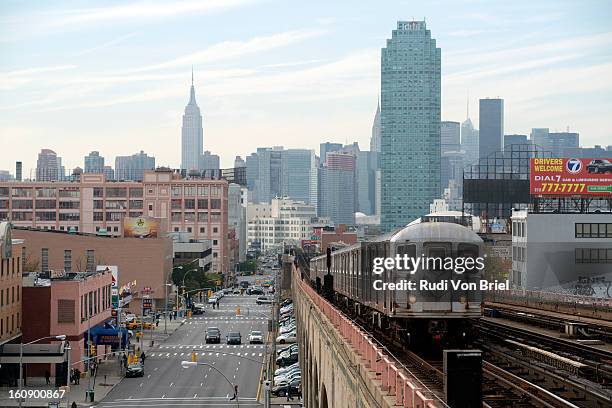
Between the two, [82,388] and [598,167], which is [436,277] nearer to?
[82,388]

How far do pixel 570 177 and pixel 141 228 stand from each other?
54221 mm

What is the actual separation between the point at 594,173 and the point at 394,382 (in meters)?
72.2

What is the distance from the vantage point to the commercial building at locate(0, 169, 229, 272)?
570 feet

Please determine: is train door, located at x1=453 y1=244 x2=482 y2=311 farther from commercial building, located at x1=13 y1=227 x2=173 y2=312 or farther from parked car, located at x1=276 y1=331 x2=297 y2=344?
commercial building, located at x1=13 y1=227 x2=173 y2=312

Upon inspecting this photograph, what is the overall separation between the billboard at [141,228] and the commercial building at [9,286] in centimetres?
5630

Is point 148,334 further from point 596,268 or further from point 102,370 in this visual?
point 596,268

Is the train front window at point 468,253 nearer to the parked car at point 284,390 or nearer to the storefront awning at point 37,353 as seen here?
the parked car at point 284,390

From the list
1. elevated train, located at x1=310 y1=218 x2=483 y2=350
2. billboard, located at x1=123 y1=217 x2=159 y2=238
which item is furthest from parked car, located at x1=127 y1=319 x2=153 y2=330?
elevated train, located at x1=310 y1=218 x2=483 y2=350

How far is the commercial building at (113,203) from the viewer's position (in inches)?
6841

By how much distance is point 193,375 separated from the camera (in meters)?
69.4

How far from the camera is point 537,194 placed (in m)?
86.4

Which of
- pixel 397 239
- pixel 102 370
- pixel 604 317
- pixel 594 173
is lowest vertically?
pixel 102 370

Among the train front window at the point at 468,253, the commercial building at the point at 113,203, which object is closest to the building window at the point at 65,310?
the train front window at the point at 468,253

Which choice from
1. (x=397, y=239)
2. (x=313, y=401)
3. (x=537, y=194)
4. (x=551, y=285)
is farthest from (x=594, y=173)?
(x=397, y=239)
